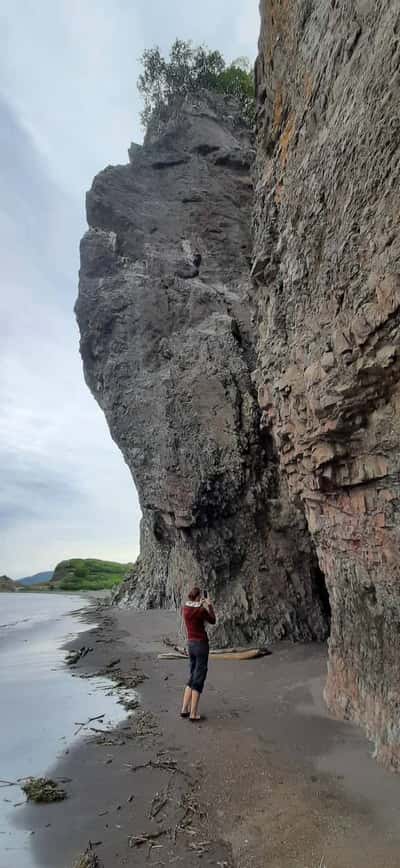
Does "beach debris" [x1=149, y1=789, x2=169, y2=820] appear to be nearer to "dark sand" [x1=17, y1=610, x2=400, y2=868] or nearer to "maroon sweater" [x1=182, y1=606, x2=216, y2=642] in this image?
"dark sand" [x1=17, y1=610, x2=400, y2=868]

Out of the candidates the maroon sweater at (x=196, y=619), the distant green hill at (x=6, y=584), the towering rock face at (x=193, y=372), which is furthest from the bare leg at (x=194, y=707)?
the distant green hill at (x=6, y=584)

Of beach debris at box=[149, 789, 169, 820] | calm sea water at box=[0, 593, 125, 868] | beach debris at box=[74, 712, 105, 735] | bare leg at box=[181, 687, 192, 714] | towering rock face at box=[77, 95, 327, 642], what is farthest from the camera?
towering rock face at box=[77, 95, 327, 642]

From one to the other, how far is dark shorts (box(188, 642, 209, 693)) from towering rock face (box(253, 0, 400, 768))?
2079 millimetres

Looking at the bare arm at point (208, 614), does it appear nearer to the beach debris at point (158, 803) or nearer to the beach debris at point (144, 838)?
the beach debris at point (158, 803)

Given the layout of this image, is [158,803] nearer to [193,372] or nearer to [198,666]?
[198,666]

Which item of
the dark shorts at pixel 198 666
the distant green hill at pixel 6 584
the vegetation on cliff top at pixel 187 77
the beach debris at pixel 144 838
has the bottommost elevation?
the beach debris at pixel 144 838

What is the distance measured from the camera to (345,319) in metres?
6.40

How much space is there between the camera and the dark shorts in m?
7.93

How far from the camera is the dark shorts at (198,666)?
7.93 m

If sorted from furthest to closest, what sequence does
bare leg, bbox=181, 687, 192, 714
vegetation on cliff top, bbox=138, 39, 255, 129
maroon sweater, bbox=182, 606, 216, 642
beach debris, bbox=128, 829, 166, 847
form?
vegetation on cliff top, bbox=138, 39, 255, 129 → maroon sweater, bbox=182, 606, 216, 642 → bare leg, bbox=181, 687, 192, 714 → beach debris, bbox=128, 829, 166, 847

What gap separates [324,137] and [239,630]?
11.8 m

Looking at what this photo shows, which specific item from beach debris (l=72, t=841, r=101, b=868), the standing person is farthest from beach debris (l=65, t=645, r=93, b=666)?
beach debris (l=72, t=841, r=101, b=868)

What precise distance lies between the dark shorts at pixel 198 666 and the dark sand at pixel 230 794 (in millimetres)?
590

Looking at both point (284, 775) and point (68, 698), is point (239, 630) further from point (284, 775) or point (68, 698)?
point (284, 775)
